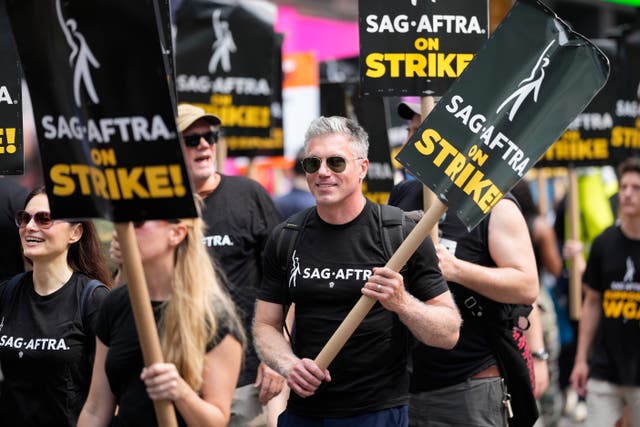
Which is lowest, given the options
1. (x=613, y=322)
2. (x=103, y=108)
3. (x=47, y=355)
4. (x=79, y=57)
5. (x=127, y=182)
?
(x=613, y=322)

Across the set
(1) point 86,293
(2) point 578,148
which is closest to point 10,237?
(1) point 86,293

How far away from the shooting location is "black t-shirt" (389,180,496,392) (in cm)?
555

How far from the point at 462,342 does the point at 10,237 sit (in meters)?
2.54

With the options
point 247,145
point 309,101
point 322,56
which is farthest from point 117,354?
point 322,56

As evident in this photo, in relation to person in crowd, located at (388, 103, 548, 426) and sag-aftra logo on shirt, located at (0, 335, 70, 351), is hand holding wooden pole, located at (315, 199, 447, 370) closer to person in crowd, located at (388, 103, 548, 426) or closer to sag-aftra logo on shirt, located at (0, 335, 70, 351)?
person in crowd, located at (388, 103, 548, 426)

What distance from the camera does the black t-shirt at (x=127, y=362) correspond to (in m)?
4.05

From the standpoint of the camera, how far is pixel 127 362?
4.09 m

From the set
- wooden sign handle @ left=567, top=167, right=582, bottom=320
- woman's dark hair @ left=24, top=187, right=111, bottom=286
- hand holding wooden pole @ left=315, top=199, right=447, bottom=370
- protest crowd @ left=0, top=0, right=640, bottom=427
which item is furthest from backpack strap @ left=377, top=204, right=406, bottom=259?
wooden sign handle @ left=567, top=167, right=582, bottom=320

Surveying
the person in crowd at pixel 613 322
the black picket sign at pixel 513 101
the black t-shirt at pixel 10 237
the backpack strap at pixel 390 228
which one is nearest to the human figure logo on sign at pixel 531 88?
the black picket sign at pixel 513 101

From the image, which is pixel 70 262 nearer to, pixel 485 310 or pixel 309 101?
pixel 485 310

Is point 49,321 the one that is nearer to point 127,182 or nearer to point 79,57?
point 127,182

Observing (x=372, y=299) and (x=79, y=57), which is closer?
(x=79, y=57)

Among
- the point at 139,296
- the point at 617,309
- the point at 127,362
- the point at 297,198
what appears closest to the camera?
the point at 139,296

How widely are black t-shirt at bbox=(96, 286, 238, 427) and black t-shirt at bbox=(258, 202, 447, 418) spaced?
790mm
